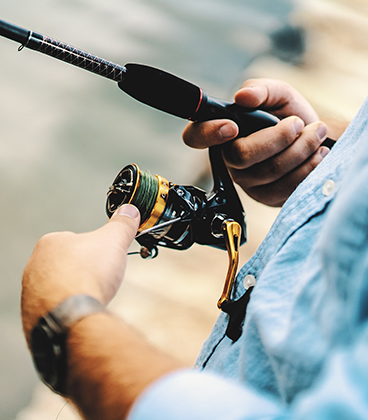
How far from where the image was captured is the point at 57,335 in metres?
0.40

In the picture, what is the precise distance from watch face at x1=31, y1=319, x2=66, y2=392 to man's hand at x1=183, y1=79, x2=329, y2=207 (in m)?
0.51

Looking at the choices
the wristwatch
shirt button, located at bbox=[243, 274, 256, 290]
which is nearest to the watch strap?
the wristwatch

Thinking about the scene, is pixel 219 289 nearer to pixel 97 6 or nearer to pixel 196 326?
pixel 196 326

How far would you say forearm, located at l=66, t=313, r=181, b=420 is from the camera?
1.06 ft

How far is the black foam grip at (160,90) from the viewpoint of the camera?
2.20 feet

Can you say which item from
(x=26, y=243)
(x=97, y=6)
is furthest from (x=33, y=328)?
(x=97, y=6)

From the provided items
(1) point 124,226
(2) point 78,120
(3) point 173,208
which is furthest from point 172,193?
(2) point 78,120

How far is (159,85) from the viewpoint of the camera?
2.28 feet

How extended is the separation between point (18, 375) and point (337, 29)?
5.22 feet

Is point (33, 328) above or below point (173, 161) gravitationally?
below

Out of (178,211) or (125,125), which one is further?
(125,125)

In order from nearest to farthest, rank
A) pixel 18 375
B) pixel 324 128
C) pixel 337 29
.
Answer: pixel 324 128, pixel 18 375, pixel 337 29

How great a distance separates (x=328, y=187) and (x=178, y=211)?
1.05 feet

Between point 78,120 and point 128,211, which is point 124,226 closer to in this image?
point 128,211
